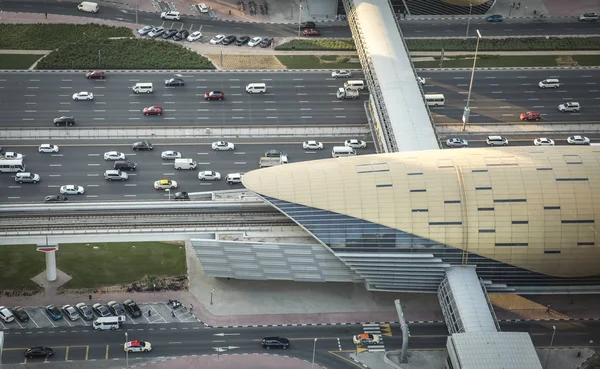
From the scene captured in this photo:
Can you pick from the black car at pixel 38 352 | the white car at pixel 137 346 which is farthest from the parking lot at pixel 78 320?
the white car at pixel 137 346

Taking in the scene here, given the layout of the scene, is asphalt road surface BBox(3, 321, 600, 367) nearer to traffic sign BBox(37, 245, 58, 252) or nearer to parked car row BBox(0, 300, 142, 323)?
parked car row BBox(0, 300, 142, 323)

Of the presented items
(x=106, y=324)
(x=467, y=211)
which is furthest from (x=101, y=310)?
(x=467, y=211)

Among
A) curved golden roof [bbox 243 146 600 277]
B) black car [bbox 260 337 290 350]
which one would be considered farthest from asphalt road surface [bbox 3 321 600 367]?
curved golden roof [bbox 243 146 600 277]

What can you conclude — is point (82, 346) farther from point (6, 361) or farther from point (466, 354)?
point (466, 354)

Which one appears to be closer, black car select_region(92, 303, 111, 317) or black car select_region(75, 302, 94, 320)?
black car select_region(75, 302, 94, 320)

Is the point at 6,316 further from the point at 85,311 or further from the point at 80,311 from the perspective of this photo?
the point at 85,311

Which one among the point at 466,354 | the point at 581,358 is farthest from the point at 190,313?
the point at 581,358
